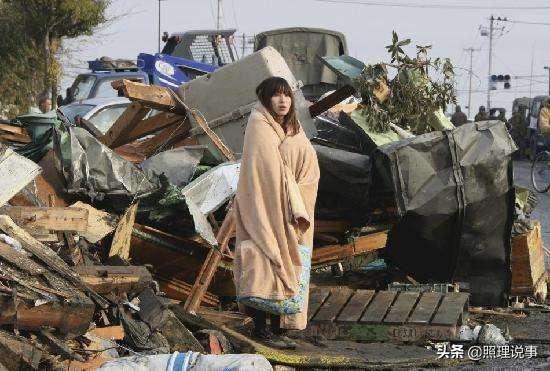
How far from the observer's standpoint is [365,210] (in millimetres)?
9750

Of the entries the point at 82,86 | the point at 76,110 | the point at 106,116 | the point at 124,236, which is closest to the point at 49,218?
the point at 124,236

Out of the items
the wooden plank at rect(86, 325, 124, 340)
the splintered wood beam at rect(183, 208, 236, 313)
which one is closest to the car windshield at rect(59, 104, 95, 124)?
the splintered wood beam at rect(183, 208, 236, 313)

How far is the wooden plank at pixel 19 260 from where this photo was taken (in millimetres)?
6591

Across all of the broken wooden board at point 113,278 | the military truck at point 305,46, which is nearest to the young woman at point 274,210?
the broken wooden board at point 113,278

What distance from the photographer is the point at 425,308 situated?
27.1ft

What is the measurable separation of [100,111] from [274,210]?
743 cm

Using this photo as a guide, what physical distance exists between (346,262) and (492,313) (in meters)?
1.50

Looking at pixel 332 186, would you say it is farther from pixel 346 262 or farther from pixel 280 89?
pixel 280 89

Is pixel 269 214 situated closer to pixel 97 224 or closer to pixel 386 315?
pixel 386 315

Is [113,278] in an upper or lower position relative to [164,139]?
lower

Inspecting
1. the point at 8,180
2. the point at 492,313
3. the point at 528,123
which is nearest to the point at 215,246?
the point at 8,180

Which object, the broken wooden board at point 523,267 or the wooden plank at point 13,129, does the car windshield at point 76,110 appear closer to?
the wooden plank at point 13,129

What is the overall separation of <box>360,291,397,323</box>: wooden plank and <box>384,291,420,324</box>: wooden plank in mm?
41

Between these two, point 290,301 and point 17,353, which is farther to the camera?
point 290,301
